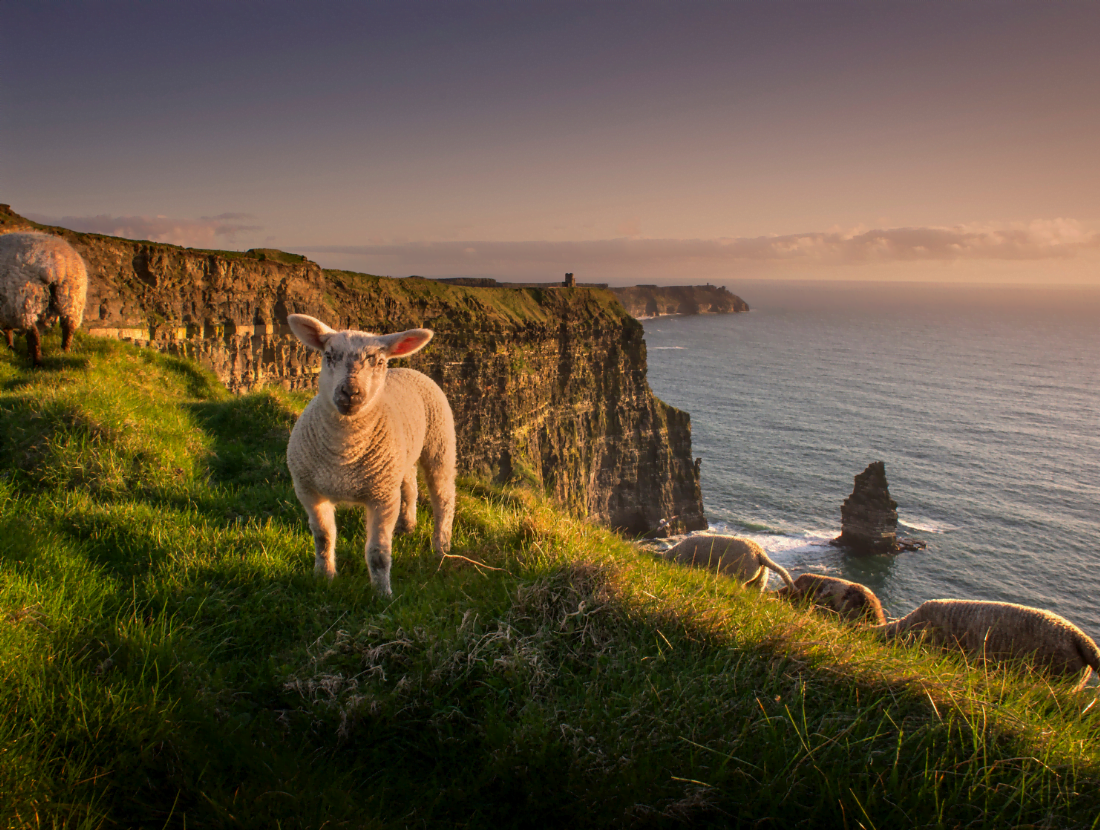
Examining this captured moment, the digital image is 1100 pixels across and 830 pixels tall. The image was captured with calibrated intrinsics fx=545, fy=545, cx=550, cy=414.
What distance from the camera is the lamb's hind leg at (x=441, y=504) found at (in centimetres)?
559

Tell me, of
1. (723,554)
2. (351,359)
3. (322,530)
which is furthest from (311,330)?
(723,554)

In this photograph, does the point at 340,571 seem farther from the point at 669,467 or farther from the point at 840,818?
the point at 669,467

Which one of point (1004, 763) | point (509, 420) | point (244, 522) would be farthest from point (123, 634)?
point (509, 420)

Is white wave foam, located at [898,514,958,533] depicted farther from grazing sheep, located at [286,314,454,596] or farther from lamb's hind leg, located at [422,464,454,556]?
grazing sheep, located at [286,314,454,596]

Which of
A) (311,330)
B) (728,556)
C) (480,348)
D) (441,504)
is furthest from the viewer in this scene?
(480,348)

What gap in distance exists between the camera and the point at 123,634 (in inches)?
127

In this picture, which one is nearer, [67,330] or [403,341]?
[403,341]

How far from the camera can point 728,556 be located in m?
8.52

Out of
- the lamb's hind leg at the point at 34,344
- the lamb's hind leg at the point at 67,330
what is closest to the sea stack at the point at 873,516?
the lamb's hind leg at the point at 67,330

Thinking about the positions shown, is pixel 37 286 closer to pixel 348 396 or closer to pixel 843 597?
pixel 348 396

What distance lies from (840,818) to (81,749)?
3536mm

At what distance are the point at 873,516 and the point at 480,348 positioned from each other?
35.9 meters

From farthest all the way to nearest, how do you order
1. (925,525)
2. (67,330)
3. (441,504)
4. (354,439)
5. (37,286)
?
(925,525), (67,330), (37,286), (441,504), (354,439)

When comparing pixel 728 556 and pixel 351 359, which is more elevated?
pixel 351 359
